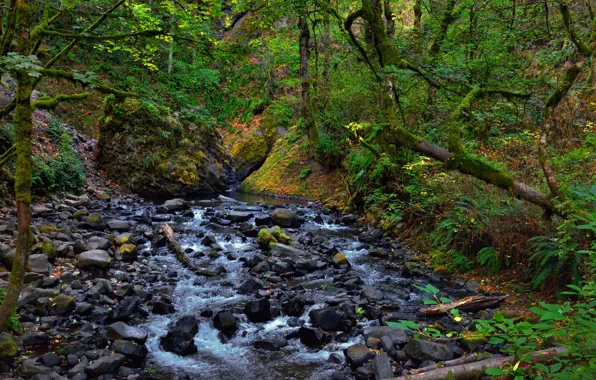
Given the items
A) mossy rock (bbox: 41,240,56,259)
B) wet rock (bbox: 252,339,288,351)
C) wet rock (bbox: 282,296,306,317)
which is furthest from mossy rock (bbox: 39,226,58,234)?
wet rock (bbox: 252,339,288,351)

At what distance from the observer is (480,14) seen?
9672mm

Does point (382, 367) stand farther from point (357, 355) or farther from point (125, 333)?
point (125, 333)

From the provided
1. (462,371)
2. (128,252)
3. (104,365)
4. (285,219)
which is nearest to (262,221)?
(285,219)

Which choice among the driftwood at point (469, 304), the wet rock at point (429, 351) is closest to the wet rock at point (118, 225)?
the driftwood at point (469, 304)

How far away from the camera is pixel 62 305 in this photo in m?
5.78

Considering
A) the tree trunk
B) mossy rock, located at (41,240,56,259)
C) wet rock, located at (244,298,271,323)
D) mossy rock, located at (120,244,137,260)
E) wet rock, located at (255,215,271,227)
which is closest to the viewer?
wet rock, located at (244,298,271,323)

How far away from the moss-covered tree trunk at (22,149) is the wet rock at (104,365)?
1.10 m

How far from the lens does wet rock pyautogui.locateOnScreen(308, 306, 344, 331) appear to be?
5668 mm

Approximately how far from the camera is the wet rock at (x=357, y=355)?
4.71 m

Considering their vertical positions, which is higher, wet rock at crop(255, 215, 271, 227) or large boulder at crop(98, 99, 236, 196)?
large boulder at crop(98, 99, 236, 196)

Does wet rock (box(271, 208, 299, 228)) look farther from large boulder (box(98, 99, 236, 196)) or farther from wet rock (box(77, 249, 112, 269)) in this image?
large boulder (box(98, 99, 236, 196))

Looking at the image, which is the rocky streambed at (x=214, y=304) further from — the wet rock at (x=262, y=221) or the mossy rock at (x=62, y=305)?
the wet rock at (x=262, y=221)

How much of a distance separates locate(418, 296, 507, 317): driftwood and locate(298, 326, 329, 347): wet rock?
5.59 ft

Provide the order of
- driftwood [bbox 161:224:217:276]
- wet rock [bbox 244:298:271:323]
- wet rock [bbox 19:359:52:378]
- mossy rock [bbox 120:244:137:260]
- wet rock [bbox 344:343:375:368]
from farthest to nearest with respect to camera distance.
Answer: mossy rock [bbox 120:244:137:260] < driftwood [bbox 161:224:217:276] < wet rock [bbox 244:298:271:323] < wet rock [bbox 344:343:375:368] < wet rock [bbox 19:359:52:378]
